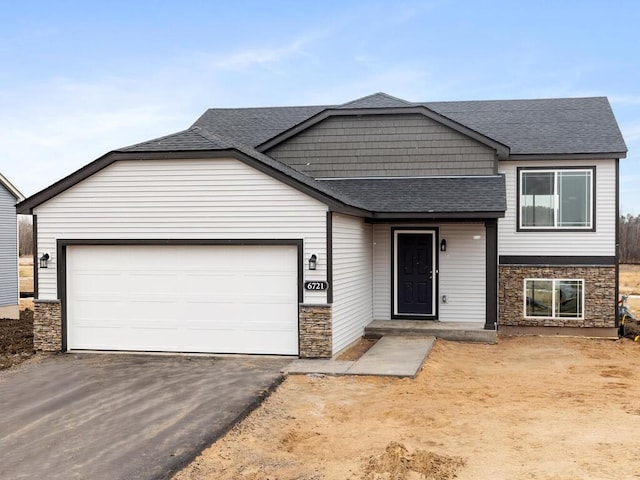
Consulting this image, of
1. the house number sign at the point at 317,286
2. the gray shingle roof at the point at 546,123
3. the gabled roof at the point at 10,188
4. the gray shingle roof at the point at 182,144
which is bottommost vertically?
the house number sign at the point at 317,286

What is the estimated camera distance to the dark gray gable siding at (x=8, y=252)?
779 inches

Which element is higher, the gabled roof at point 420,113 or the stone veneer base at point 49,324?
the gabled roof at point 420,113

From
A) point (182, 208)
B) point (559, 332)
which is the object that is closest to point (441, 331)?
point (559, 332)

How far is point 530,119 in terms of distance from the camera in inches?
713

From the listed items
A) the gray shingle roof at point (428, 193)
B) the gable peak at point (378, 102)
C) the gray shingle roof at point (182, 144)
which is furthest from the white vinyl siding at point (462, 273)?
the gray shingle roof at point (182, 144)

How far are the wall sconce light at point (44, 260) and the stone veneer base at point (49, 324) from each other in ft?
2.31

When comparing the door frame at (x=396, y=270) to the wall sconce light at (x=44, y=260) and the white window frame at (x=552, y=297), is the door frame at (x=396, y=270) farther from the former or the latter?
the wall sconce light at (x=44, y=260)

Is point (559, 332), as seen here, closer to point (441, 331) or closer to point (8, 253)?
point (441, 331)

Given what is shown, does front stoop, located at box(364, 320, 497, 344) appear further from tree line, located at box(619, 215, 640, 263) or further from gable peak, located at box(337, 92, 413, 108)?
tree line, located at box(619, 215, 640, 263)

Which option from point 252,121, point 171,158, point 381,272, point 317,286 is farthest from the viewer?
point 252,121

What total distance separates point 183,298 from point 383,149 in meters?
6.58

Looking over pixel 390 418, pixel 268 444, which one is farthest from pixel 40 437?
pixel 390 418

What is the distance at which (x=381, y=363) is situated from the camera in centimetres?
1109

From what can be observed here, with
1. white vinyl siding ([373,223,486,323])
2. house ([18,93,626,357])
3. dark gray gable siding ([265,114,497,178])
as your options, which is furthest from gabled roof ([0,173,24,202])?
white vinyl siding ([373,223,486,323])
